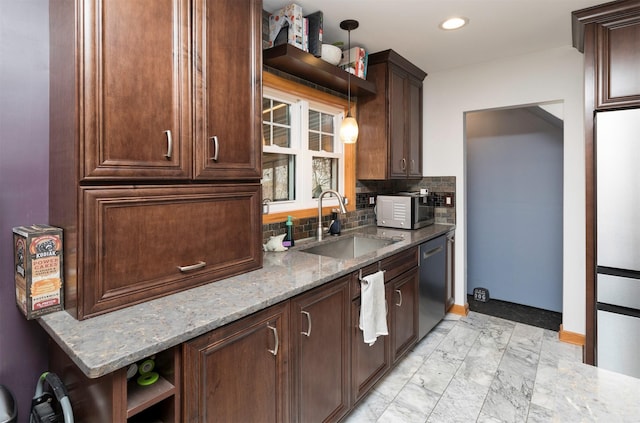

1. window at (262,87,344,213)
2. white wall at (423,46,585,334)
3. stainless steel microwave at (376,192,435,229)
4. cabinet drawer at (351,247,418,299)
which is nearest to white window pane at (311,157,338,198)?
window at (262,87,344,213)

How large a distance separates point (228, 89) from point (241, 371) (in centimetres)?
118

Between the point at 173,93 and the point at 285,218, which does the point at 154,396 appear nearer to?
the point at 173,93

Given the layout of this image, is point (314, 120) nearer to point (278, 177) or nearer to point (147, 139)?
point (278, 177)

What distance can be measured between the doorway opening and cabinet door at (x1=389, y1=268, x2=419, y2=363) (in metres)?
1.54

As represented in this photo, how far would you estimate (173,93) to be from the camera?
1.36 meters

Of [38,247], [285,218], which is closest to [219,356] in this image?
[38,247]

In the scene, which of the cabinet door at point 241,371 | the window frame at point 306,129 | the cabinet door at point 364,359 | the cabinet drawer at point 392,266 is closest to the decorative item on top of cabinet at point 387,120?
the window frame at point 306,129

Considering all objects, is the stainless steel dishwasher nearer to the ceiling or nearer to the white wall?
the white wall

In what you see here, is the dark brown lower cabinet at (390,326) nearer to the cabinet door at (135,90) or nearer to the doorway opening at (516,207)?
the cabinet door at (135,90)

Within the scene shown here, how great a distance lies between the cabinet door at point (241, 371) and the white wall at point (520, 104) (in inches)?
102

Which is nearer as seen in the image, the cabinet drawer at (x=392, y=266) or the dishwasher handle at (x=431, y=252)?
the cabinet drawer at (x=392, y=266)

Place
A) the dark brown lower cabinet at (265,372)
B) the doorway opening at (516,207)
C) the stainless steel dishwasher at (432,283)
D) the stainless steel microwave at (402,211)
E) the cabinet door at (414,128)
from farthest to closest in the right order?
the doorway opening at (516,207) < the cabinet door at (414,128) < the stainless steel microwave at (402,211) < the stainless steel dishwasher at (432,283) < the dark brown lower cabinet at (265,372)

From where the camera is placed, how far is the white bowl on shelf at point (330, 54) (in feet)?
8.11

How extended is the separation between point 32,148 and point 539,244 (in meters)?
4.24
